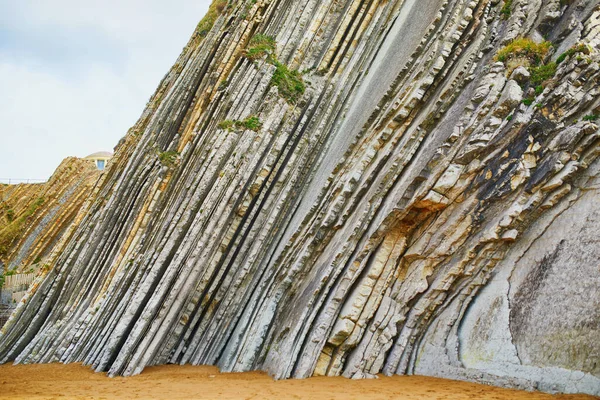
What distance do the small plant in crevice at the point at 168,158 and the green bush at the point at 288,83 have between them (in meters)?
5.71

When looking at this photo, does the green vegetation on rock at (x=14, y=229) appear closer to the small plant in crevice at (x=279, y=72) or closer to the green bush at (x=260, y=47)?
the small plant in crevice at (x=279, y=72)

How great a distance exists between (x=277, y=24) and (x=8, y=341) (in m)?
18.0

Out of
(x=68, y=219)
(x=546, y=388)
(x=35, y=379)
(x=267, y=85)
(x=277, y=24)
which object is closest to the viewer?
(x=546, y=388)

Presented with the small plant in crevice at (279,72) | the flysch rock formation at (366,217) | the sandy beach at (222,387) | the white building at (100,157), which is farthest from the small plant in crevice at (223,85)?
the white building at (100,157)

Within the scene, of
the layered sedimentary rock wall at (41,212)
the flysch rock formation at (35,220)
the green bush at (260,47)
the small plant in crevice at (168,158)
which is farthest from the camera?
the layered sedimentary rock wall at (41,212)

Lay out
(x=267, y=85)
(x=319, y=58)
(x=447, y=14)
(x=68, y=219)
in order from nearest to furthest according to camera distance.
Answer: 1. (x=447, y=14)
2. (x=267, y=85)
3. (x=319, y=58)
4. (x=68, y=219)

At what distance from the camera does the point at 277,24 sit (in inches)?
949

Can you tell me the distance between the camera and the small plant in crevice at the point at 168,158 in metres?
22.4

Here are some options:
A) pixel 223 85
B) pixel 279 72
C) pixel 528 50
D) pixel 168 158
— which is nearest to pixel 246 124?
pixel 279 72

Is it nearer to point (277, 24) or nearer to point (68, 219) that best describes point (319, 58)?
point (277, 24)

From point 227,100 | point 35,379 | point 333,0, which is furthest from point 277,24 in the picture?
point 35,379

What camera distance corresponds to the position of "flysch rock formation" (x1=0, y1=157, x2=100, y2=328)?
1271 inches

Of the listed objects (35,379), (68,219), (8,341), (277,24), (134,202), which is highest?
(277,24)

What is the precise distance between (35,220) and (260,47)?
23.7 m
